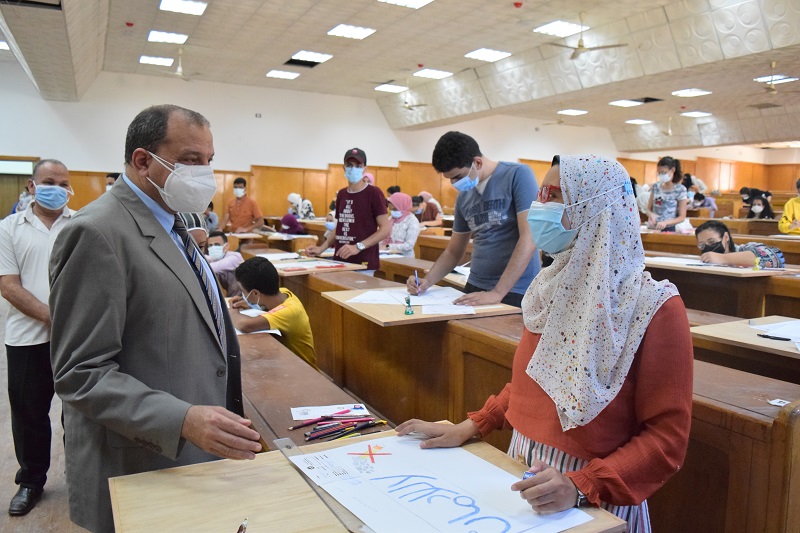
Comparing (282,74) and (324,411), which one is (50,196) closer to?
(324,411)

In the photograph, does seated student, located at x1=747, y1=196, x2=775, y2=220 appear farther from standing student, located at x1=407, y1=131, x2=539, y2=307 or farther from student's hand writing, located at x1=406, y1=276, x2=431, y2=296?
A: student's hand writing, located at x1=406, y1=276, x2=431, y2=296

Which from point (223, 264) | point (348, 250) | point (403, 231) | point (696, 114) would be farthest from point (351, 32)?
point (696, 114)

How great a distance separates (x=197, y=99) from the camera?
42.3 ft

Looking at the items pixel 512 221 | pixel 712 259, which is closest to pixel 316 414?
pixel 512 221

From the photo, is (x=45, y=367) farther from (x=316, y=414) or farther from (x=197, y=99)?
(x=197, y=99)

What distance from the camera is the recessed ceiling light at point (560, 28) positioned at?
351 inches

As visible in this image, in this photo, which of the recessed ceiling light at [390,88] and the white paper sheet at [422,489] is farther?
the recessed ceiling light at [390,88]

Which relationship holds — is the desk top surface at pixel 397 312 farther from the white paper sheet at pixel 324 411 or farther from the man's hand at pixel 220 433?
the man's hand at pixel 220 433

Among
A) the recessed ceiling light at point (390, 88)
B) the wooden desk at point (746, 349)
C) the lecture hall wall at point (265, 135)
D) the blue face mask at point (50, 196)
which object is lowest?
the wooden desk at point (746, 349)

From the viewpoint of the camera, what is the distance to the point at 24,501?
2707 mm

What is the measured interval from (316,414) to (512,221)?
57.0 inches

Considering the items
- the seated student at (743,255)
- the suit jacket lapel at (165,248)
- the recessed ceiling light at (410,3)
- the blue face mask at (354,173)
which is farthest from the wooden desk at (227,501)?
the recessed ceiling light at (410,3)

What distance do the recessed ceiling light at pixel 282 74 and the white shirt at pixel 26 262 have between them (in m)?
10.1

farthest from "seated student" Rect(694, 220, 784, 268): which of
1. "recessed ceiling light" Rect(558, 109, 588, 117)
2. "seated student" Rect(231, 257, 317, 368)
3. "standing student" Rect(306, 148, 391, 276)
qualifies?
"recessed ceiling light" Rect(558, 109, 588, 117)
